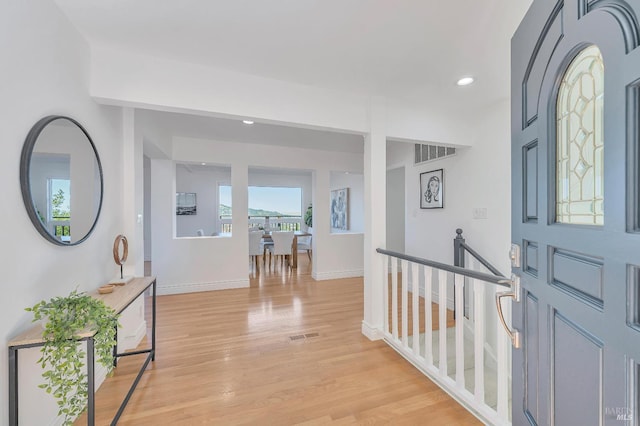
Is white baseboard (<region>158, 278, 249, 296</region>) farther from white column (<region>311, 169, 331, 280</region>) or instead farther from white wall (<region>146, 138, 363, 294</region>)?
white column (<region>311, 169, 331, 280</region>)

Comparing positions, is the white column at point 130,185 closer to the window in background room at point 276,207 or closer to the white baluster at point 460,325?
the white baluster at point 460,325

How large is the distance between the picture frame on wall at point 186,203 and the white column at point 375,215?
6269 millimetres

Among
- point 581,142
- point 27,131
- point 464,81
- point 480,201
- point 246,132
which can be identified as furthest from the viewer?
point 246,132

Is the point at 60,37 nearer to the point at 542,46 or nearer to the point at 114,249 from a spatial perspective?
the point at 114,249

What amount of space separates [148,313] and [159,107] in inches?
96.1

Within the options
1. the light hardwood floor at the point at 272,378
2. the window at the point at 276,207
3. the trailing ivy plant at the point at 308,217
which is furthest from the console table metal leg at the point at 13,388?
the window at the point at 276,207

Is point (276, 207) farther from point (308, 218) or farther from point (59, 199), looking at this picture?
point (59, 199)

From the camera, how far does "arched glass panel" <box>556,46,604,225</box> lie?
652mm

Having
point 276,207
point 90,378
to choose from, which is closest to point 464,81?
point 90,378

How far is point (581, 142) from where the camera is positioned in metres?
0.71

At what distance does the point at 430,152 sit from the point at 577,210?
342cm

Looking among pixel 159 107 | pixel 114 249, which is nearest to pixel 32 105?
pixel 159 107

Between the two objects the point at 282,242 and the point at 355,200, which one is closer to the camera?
the point at 282,242

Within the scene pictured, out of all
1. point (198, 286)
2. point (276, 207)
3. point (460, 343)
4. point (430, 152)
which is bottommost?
point (198, 286)
